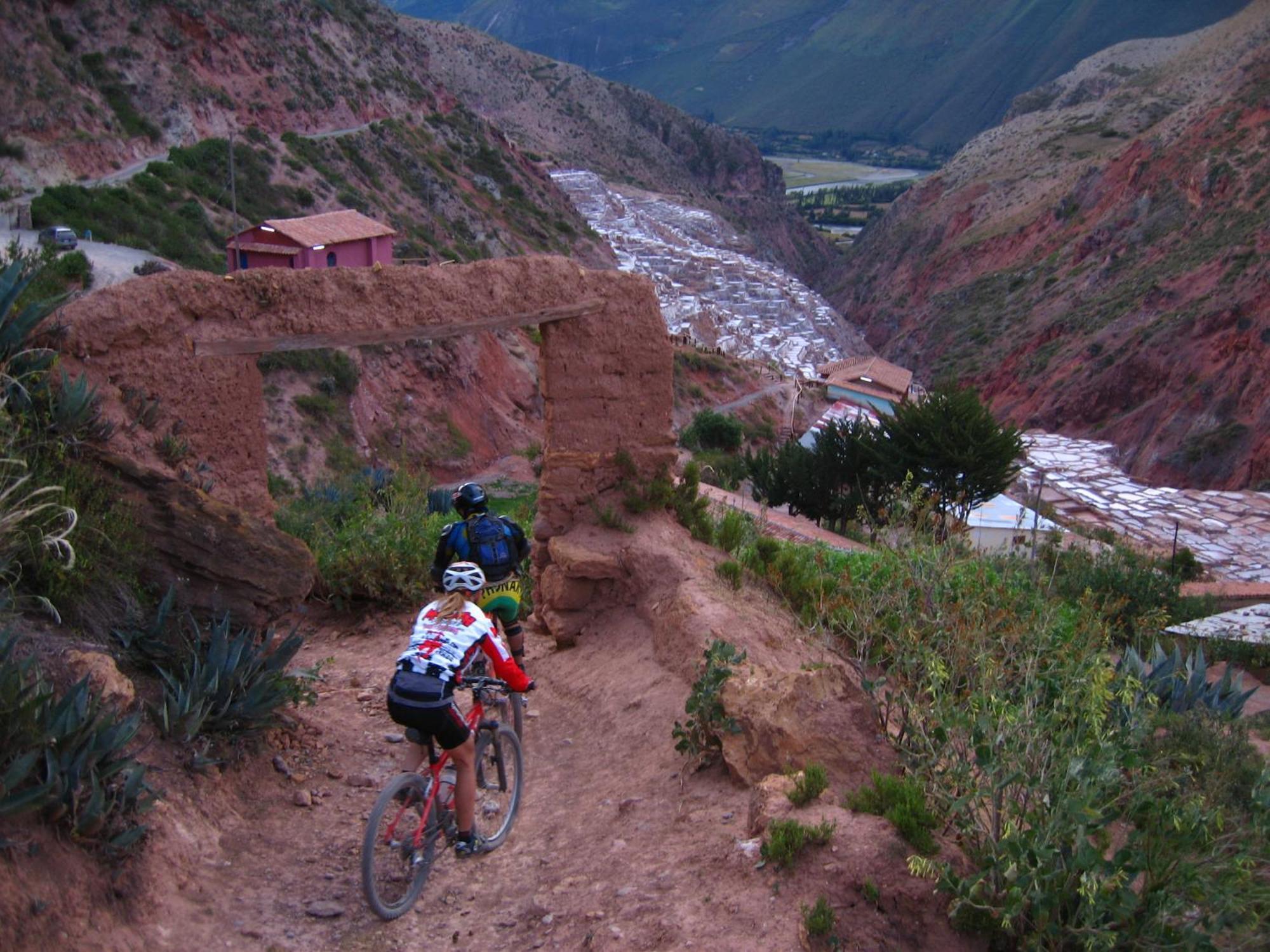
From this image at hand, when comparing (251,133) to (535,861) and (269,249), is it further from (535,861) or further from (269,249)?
(535,861)

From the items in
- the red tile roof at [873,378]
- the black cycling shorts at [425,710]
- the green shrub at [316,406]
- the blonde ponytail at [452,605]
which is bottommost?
the red tile roof at [873,378]

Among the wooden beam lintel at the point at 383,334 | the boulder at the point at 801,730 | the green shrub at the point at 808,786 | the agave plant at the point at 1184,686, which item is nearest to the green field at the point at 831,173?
the wooden beam lintel at the point at 383,334

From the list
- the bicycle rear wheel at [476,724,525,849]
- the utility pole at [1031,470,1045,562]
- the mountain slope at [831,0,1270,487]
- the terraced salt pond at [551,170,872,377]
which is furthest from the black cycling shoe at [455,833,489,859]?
the terraced salt pond at [551,170,872,377]

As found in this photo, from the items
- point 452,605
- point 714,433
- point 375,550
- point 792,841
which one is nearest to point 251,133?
point 714,433

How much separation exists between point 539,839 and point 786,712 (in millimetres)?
1448

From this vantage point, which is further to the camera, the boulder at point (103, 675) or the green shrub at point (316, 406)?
the green shrub at point (316, 406)

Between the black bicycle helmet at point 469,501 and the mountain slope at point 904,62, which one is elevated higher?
the mountain slope at point 904,62

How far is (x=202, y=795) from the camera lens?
5098 mm

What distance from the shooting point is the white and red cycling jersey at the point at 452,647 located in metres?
4.89

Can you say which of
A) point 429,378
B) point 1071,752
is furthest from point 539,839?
point 429,378

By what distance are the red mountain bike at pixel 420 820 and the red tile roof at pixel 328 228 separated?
23884 mm

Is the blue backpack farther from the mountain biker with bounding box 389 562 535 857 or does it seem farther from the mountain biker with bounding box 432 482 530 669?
the mountain biker with bounding box 389 562 535 857

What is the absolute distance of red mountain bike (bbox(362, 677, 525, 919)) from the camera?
467 cm

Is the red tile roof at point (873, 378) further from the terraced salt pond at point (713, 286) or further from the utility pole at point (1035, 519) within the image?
the utility pole at point (1035, 519)
